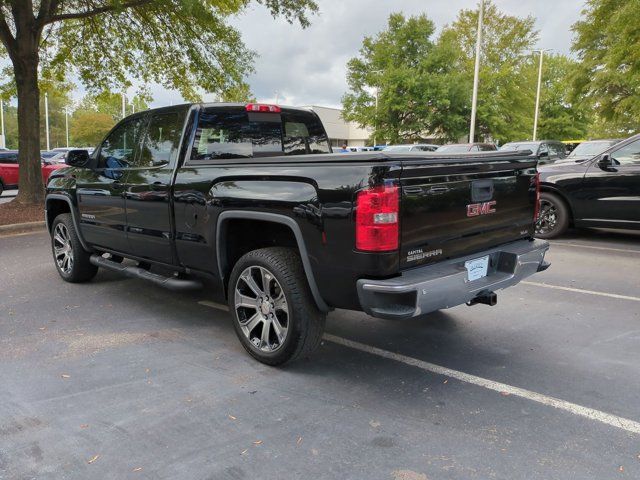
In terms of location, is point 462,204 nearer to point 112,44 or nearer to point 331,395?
point 331,395

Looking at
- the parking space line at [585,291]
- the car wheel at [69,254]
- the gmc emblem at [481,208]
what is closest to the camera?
the gmc emblem at [481,208]

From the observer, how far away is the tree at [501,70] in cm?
3584

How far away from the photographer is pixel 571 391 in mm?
Answer: 3355

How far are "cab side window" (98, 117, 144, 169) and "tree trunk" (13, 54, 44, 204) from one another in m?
7.86

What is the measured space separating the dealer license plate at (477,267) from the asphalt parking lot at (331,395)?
71cm

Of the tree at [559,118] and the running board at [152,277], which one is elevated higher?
the tree at [559,118]

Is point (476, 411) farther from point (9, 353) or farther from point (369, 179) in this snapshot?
point (9, 353)

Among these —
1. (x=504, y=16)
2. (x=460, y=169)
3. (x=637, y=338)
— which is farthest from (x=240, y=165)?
(x=504, y=16)

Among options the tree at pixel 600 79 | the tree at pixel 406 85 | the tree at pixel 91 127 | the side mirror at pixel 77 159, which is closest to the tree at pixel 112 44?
the side mirror at pixel 77 159

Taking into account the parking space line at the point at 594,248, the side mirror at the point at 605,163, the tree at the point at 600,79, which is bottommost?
the parking space line at the point at 594,248

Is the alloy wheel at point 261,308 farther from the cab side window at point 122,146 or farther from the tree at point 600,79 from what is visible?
the tree at point 600,79

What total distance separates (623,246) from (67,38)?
1404 cm

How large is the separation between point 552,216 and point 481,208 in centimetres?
598

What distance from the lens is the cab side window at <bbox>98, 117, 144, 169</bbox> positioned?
197 inches
